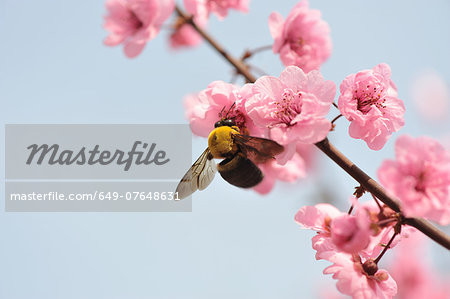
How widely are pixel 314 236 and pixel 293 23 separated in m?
1.25

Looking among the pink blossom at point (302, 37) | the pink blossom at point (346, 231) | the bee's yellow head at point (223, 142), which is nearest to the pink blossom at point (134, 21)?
the pink blossom at point (302, 37)

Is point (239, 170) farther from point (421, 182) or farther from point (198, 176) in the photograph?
point (421, 182)

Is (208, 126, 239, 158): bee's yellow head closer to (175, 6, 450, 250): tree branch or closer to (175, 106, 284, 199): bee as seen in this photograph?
(175, 106, 284, 199): bee

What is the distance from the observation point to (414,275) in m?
4.97

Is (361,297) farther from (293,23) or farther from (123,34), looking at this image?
(123,34)

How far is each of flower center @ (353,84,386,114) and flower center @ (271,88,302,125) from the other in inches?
10.8

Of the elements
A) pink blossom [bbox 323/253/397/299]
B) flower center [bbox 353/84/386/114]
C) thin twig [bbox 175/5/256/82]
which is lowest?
pink blossom [bbox 323/253/397/299]

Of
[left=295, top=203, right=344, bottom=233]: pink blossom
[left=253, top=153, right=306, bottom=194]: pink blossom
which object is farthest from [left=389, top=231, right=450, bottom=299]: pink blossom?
[left=295, top=203, right=344, bottom=233]: pink blossom

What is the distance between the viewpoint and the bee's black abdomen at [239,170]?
1.67 meters

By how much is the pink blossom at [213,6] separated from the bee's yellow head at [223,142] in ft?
3.62

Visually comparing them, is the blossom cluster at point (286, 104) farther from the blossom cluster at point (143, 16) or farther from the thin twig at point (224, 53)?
the blossom cluster at point (143, 16)

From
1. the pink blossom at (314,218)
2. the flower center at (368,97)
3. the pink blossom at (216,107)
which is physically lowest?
the pink blossom at (314,218)

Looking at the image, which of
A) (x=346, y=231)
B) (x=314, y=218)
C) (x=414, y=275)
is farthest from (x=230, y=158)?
(x=414, y=275)

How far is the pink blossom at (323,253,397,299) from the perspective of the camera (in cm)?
153
